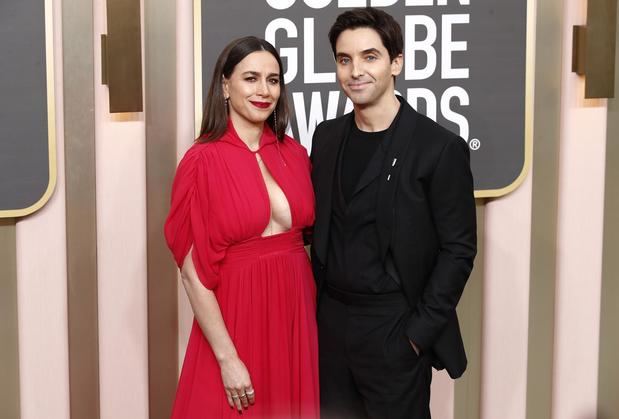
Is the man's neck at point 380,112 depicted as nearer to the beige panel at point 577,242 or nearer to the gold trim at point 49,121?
the beige panel at point 577,242

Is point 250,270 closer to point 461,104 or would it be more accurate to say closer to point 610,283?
point 461,104

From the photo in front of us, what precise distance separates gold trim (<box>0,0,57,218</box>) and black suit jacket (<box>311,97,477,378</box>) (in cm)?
104

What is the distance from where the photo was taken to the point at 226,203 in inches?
77.4

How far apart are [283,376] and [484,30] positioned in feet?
4.02

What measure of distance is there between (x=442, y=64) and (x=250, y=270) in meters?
0.94

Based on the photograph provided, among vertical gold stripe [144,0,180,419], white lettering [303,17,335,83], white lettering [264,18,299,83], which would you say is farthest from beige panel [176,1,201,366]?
white lettering [303,17,335,83]

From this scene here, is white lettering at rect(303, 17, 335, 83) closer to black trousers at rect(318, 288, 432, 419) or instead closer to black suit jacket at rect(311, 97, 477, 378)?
black suit jacket at rect(311, 97, 477, 378)

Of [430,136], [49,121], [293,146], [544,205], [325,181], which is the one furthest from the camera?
[544,205]

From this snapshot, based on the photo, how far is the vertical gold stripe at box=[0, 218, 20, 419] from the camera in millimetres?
2496

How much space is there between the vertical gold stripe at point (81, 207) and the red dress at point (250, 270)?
1.94ft

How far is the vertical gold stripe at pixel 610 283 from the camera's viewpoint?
2594 mm

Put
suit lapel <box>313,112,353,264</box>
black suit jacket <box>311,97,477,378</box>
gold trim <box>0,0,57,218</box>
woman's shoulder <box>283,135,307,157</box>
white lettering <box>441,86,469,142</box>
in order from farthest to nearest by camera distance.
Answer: white lettering <box>441,86,469,142</box> < gold trim <box>0,0,57,218</box> < woman's shoulder <box>283,135,307,157</box> < suit lapel <box>313,112,353,264</box> < black suit jacket <box>311,97,477,378</box>

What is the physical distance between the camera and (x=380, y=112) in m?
2.01

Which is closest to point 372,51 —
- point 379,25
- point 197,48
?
point 379,25
